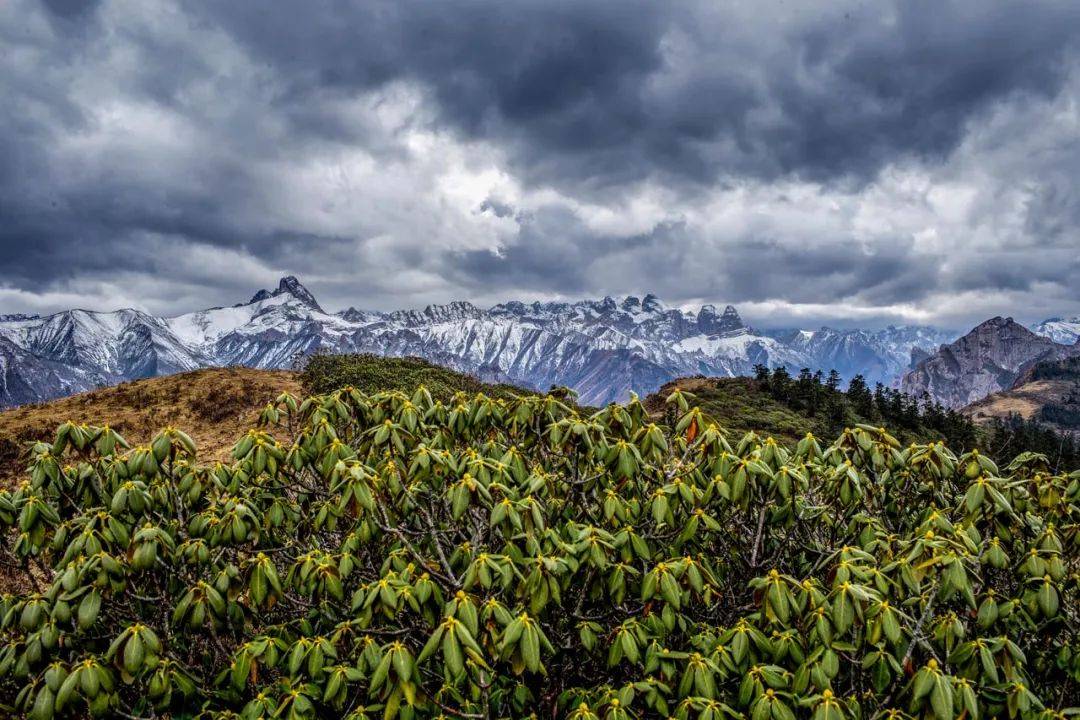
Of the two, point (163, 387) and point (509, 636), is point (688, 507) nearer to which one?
point (509, 636)

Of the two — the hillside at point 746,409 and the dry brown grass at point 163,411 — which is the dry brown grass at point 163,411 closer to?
the dry brown grass at point 163,411

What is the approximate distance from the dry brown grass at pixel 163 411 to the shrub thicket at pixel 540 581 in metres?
16.6

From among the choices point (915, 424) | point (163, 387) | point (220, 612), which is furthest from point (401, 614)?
point (915, 424)

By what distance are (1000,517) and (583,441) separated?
4251mm

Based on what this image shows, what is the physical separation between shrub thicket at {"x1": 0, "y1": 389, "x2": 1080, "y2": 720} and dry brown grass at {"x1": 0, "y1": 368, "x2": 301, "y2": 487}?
16609 millimetres

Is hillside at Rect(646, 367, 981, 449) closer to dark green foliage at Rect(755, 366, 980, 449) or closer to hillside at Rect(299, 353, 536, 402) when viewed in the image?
dark green foliage at Rect(755, 366, 980, 449)

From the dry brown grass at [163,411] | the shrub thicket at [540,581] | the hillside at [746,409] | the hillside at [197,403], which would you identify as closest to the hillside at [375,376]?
the hillside at [197,403]

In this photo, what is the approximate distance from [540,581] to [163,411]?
1112 inches

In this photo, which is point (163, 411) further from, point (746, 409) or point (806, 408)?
point (806, 408)

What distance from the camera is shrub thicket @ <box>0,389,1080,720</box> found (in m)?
4.32

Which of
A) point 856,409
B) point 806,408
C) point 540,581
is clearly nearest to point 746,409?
point 806,408

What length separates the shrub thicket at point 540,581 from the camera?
4.32 metres

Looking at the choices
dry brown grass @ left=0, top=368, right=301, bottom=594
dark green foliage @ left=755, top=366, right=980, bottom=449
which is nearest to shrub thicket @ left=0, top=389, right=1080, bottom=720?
dry brown grass @ left=0, top=368, right=301, bottom=594

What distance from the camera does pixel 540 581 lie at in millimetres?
4488
